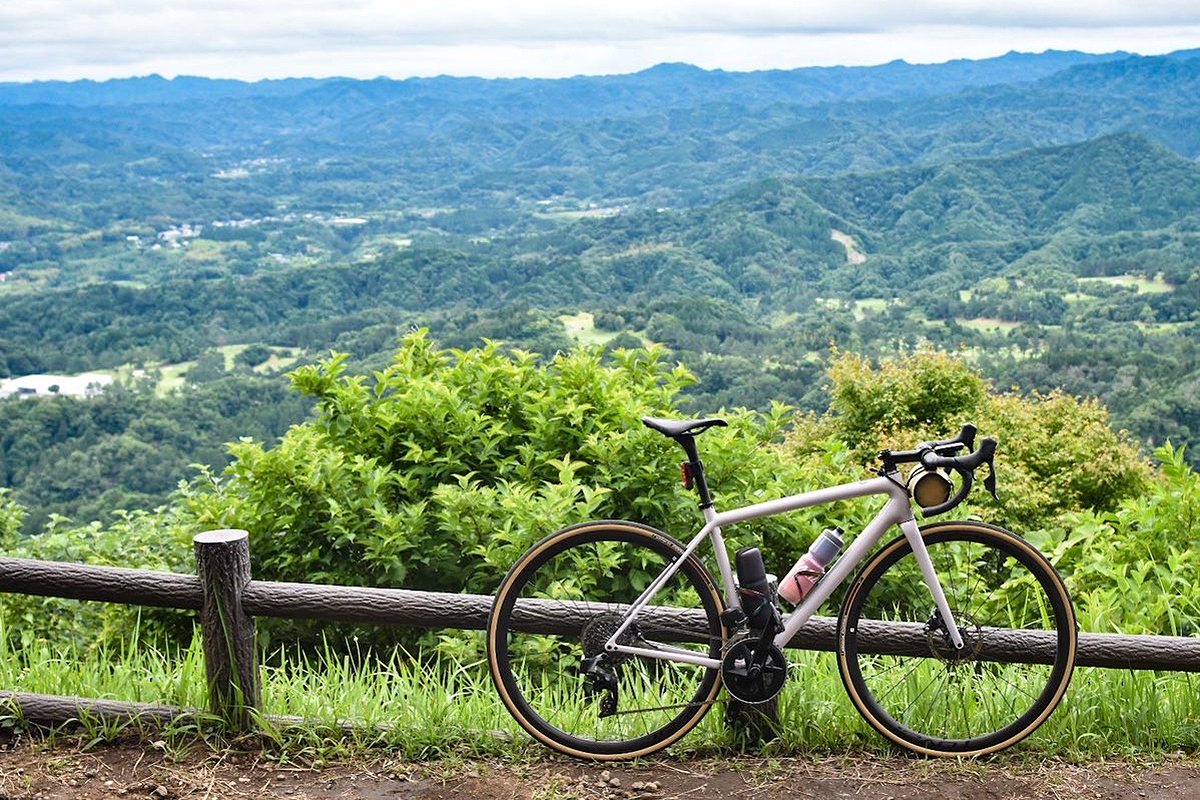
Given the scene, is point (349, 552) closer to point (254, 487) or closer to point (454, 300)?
point (254, 487)

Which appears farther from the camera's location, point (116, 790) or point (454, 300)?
point (454, 300)

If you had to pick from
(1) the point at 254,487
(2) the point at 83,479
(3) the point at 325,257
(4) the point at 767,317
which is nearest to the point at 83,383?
(2) the point at 83,479

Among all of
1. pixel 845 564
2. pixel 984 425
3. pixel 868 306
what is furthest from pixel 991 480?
pixel 868 306

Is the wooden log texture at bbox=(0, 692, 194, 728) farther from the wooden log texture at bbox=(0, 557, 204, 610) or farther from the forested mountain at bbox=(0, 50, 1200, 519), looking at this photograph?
the forested mountain at bbox=(0, 50, 1200, 519)

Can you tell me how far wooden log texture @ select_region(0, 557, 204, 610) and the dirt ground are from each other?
46 centimetres

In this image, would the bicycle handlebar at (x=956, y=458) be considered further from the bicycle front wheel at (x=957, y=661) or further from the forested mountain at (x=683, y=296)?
the forested mountain at (x=683, y=296)

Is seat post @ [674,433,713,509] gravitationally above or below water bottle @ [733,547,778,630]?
above

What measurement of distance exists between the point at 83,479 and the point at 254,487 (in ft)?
184

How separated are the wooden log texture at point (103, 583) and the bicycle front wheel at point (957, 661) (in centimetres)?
200

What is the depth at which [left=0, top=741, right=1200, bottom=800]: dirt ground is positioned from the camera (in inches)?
125

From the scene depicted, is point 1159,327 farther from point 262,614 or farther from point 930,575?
point 262,614

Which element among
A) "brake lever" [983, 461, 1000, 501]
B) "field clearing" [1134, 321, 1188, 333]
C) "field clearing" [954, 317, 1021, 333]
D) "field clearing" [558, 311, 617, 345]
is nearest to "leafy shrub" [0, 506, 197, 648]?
"brake lever" [983, 461, 1000, 501]

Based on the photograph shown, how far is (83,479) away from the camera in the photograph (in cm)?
5544

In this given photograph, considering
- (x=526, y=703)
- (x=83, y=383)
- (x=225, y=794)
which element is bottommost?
(x=83, y=383)
